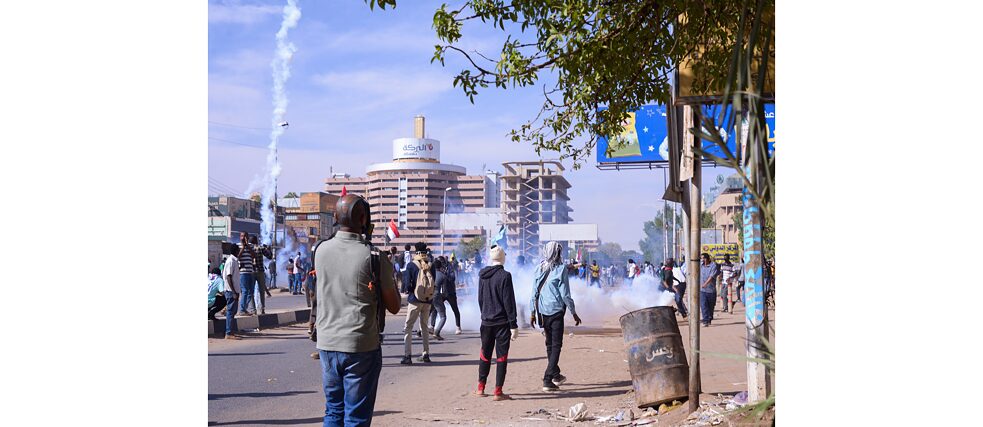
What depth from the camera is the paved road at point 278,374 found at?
7.86 metres

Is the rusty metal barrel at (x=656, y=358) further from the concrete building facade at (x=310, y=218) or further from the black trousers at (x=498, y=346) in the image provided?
the concrete building facade at (x=310, y=218)

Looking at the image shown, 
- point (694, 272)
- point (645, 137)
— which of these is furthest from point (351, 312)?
point (645, 137)

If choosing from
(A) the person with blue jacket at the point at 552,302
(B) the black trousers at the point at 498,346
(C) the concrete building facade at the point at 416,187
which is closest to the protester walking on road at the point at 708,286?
(A) the person with blue jacket at the point at 552,302

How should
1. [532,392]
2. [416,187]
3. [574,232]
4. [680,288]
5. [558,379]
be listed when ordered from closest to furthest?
[532,392] → [558,379] → [680,288] → [574,232] → [416,187]

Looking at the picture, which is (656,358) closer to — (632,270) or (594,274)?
(632,270)

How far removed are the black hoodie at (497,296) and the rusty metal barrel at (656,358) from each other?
1.44 m

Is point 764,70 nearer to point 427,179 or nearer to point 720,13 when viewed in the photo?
point 720,13

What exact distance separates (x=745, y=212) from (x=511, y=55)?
2556mm

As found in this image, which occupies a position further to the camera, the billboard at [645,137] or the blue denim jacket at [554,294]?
the billboard at [645,137]

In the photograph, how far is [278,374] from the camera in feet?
34.9

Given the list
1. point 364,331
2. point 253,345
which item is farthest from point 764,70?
point 253,345

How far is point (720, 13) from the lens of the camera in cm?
543

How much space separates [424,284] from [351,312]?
7.43 meters
